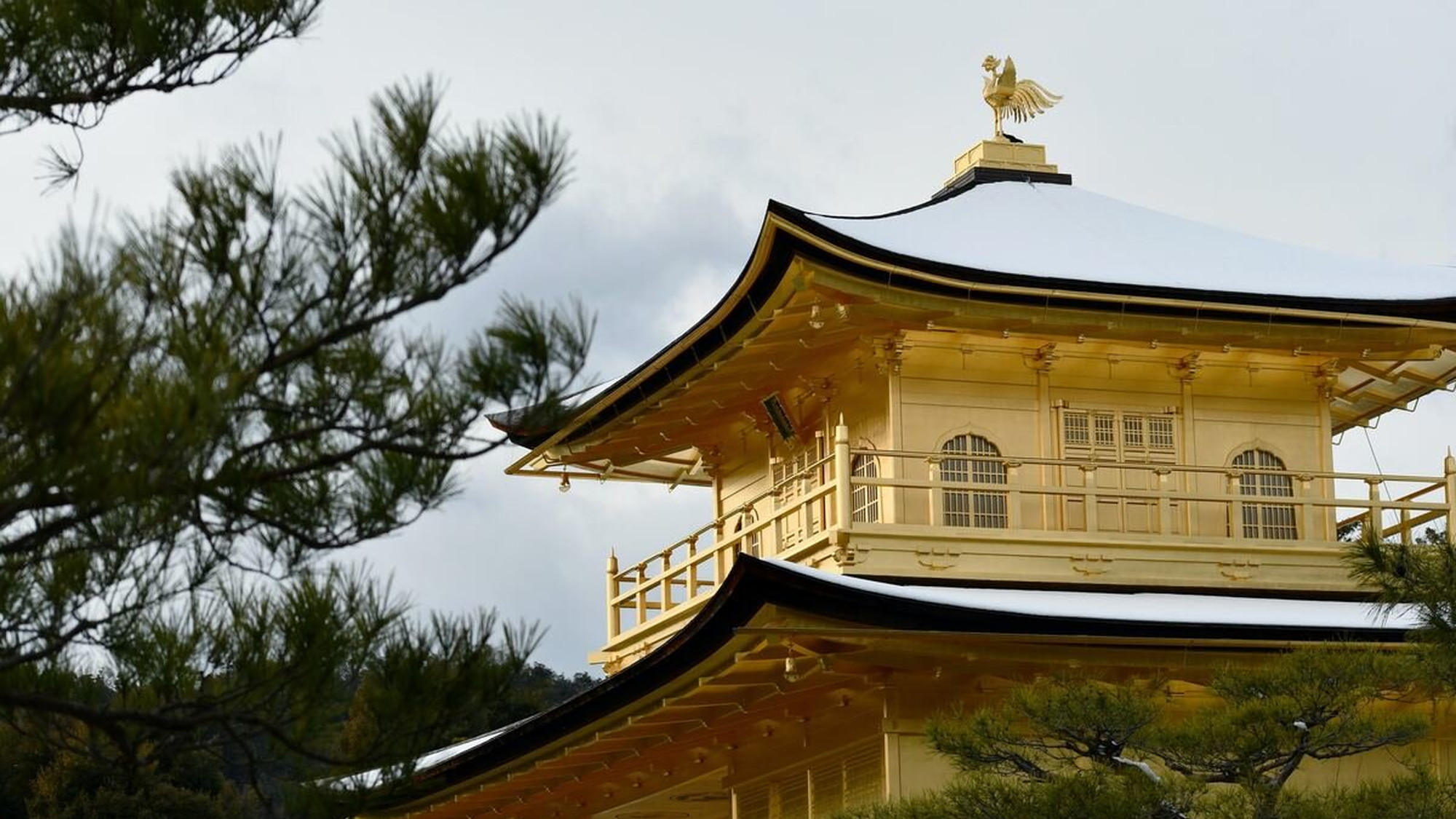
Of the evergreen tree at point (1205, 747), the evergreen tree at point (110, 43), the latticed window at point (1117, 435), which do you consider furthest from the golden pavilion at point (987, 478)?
the evergreen tree at point (110, 43)

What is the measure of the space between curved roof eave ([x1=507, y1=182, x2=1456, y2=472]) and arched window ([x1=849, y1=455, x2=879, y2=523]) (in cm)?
134

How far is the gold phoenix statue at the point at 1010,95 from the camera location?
1864 centimetres

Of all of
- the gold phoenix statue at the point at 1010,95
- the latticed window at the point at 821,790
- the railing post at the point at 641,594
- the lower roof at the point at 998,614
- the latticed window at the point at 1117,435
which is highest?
the gold phoenix statue at the point at 1010,95

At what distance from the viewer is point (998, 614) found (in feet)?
44.0

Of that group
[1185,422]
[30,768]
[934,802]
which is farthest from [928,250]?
[30,768]

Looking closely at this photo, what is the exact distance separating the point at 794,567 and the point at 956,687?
1.97 m

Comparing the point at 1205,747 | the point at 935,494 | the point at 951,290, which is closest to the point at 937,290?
the point at 951,290

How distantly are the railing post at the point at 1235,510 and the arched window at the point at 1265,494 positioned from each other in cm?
11

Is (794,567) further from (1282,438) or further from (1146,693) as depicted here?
(1282,438)

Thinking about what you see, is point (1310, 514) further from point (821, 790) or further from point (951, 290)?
point (821, 790)

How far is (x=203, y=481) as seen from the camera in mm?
7238

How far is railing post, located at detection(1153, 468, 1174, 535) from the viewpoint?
15.7 metres

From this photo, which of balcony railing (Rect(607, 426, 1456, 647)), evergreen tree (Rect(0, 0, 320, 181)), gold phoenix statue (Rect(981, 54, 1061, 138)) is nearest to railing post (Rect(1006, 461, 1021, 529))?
balcony railing (Rect(607, 426, 1456, 647))

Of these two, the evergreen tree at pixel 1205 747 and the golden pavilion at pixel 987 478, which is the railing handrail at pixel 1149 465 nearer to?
the golden pavilion at pixel 987 478
